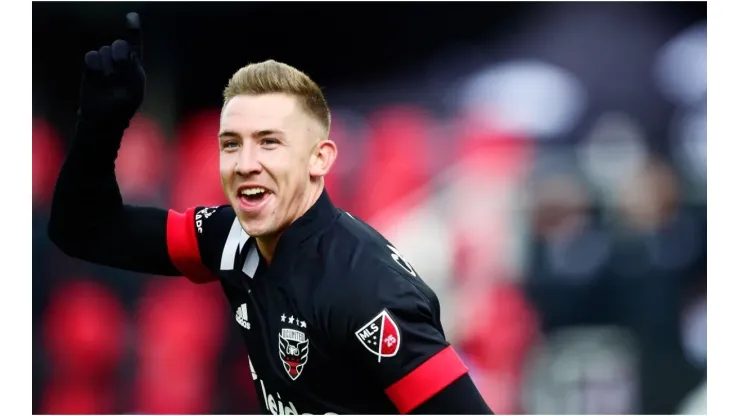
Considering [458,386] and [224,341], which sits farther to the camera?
[224,341]

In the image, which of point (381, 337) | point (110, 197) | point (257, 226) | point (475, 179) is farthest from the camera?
point (475, 179)

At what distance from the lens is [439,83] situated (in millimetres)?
6828

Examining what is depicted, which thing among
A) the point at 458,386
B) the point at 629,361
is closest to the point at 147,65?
the point at 629,361

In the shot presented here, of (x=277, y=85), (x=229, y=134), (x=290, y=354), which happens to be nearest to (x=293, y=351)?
(x=290, y=354)

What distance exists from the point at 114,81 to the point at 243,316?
891 mm

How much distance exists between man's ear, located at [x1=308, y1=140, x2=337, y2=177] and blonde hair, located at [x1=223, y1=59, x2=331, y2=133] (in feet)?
0.30

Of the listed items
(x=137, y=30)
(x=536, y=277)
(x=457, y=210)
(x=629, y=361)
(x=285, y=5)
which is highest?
(x=285, y=5)

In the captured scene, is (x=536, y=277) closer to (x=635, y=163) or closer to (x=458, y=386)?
(x=635, y=163)

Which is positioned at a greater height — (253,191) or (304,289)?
(253,191)

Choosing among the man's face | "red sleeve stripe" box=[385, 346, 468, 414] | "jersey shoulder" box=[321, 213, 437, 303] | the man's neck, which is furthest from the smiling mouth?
"red sleeve stripe" box=[385, 346, 468, 414]

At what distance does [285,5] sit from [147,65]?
1.17 meters

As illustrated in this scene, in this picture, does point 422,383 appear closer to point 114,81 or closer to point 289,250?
point 289,250

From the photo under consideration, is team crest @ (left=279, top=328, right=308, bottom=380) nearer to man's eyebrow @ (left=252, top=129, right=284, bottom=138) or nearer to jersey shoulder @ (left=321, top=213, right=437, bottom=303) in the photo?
jersey shoulder @ (left=321, top=213, right=437, bottom=303)

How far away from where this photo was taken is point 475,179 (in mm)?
6789
